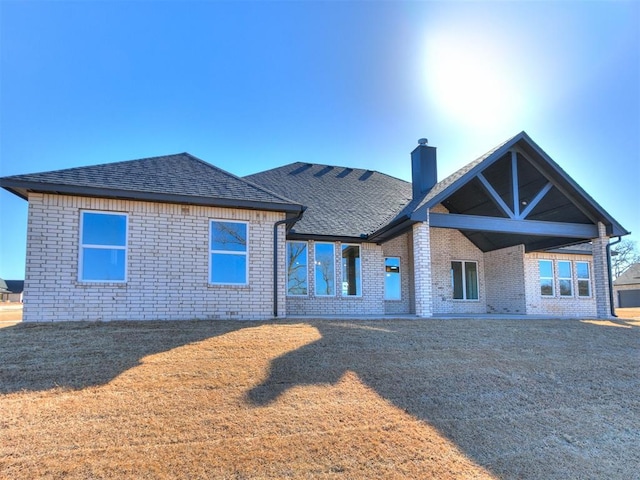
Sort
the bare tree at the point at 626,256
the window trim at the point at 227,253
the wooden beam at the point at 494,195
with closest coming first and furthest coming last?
the window trim at the point at 227,253 → the wooden beam at the point at 494,195 → the bare tree at the point at 626,256

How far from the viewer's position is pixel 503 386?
6.29m

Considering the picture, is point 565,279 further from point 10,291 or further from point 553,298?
point 10,291

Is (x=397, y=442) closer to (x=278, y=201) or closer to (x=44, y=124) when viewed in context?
(x=278, y=201)

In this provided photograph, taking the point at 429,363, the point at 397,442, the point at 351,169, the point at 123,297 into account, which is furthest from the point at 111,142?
the point at 397,442

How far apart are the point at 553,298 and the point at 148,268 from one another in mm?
15888

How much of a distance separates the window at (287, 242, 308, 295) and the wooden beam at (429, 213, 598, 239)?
4389 millimetres

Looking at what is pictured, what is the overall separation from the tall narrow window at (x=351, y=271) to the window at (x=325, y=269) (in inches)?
16.1

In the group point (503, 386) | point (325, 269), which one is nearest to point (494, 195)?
point (325, 269)

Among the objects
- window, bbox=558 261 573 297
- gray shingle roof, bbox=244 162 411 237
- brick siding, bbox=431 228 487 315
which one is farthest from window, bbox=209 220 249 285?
window, bbox=558 261 573 297

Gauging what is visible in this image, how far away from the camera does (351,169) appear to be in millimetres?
19812

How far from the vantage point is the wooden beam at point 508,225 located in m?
12.3

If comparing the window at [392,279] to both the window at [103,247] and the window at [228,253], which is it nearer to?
the window at [228,253]

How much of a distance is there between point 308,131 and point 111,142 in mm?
7683

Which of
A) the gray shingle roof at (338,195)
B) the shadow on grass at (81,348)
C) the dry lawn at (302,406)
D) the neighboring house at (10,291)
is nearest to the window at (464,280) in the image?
the gray shingle roof at (338,195)
